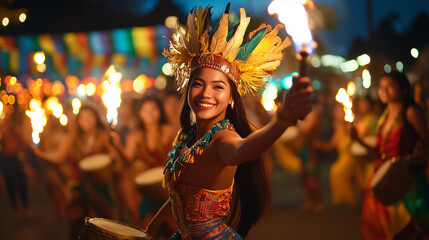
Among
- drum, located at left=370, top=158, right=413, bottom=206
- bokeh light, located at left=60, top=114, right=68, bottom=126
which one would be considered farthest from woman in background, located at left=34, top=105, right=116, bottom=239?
drum, located at left=370, top=158, right=413, bottom=206

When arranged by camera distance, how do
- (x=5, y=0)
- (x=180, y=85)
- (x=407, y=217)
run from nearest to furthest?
(x=180, y=85)
(x=407, y=217)
(x=5, y=0)

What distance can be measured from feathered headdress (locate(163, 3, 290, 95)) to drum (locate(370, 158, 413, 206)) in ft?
7.82

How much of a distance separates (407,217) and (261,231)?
8.97ft

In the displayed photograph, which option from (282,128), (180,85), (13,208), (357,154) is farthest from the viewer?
(13,208)

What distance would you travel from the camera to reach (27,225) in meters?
8.26

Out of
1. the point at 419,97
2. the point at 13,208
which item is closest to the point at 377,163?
the point at 419,97

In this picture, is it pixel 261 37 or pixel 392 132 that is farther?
pixel 392 132

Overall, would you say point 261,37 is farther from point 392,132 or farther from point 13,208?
point 13,208

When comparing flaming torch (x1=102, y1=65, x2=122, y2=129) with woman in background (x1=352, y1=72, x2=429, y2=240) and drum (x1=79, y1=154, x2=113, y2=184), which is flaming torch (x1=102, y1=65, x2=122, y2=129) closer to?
drum (x1=79, y1=154, x2=113, y2=184)

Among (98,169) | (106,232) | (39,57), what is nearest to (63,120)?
(39,57)

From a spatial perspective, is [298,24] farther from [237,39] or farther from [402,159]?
[402,159]

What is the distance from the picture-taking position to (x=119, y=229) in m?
2.65

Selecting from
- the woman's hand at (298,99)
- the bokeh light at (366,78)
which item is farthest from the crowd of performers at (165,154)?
the bokeh light at (366,78)

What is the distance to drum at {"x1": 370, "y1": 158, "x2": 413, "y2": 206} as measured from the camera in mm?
4672
